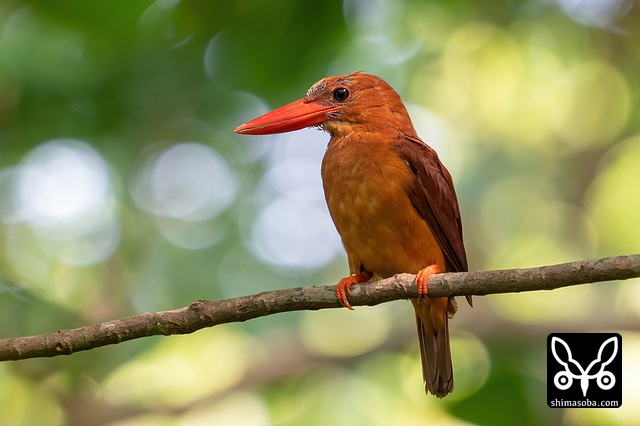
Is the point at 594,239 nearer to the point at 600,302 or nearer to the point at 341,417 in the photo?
the point at 600,302

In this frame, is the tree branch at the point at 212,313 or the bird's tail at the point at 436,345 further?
the bird's tail at the point at 436,345

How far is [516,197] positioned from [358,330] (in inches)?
124

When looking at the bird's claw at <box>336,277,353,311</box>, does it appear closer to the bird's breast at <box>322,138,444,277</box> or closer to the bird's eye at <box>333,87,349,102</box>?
the bird's breast at <box>322,138,444,277</box>

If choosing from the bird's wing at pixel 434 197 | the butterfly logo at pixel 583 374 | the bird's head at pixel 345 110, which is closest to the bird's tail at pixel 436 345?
the bird's wing at pixel 434 197

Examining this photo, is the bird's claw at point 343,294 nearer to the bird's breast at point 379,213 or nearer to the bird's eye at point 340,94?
the bird's breast at point 379,213

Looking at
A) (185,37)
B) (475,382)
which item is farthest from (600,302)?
(185,37)

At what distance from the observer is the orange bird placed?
148 inches

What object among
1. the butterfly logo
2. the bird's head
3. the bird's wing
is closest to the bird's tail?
the bird's wing

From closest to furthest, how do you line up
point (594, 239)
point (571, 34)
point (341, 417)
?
1. point (341, 417)
2. point (571, 34)
3. point (594, 239)

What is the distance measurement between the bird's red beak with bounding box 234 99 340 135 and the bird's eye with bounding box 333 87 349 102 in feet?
0.23

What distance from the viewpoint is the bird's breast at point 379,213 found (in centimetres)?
375

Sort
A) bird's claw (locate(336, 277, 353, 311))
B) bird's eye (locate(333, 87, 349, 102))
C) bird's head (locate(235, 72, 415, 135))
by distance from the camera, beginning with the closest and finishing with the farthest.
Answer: bird's claw (locate(336, 277, 353, 311)), bird's head (locate(235, 72, 415, 135)), bird's eye (locate(333, 87, 349, 102))

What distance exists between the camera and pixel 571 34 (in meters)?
7.58

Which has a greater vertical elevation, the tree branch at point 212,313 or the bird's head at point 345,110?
the bird's head at point 345,110
